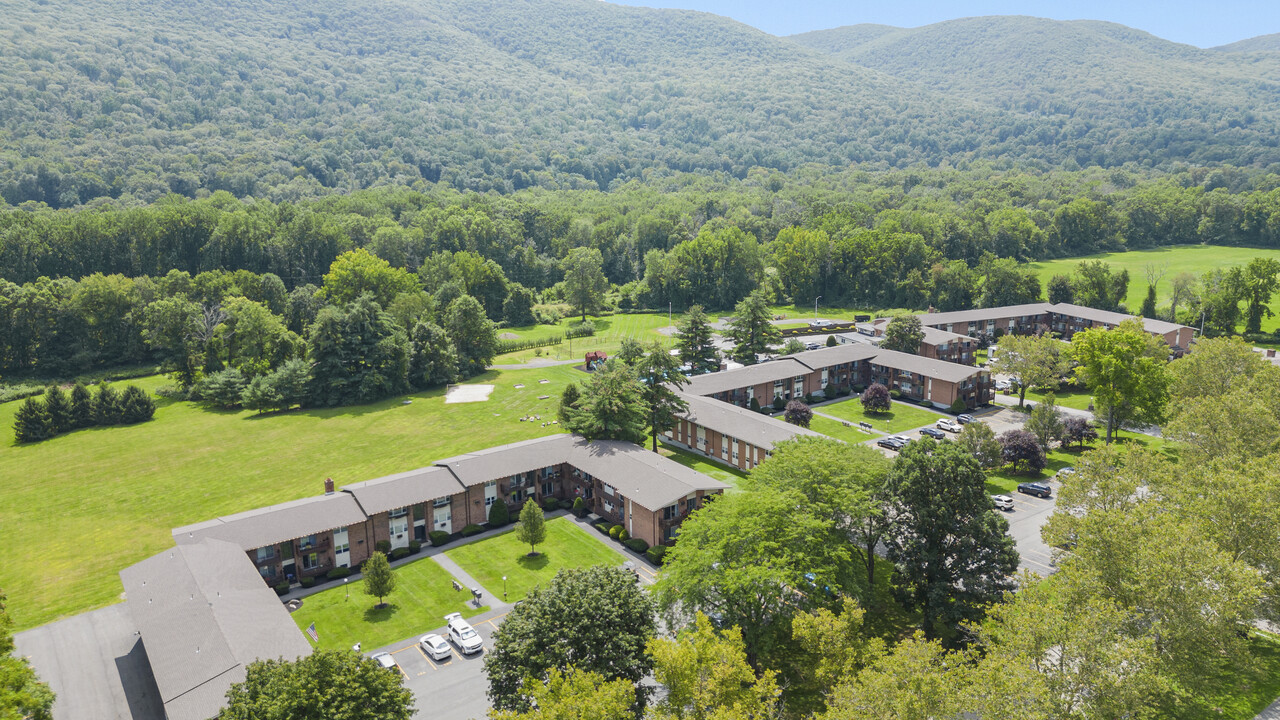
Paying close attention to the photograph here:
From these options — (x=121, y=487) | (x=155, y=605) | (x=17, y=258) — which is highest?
(x=17, y=258)

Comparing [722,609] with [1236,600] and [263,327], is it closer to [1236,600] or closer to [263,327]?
[1236,600]

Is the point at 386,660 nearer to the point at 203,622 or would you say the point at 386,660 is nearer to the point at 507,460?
the point at 203,622

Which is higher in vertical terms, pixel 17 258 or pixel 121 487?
pixel 17 258

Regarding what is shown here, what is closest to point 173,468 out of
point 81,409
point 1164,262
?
point 81,409

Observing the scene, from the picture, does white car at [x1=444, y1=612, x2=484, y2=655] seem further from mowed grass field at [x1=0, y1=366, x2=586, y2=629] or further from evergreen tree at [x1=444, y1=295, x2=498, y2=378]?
evergreen tree at [x1=444, y1=295, x2=498, y2=378]

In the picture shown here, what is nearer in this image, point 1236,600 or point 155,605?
point 1236,600

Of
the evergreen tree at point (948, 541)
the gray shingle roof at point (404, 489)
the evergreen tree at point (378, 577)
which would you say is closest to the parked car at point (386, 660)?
the evergreen tree at point (378, 577)

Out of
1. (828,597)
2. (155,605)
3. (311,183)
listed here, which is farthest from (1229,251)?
(311,183)
